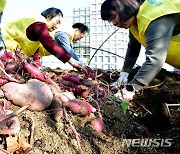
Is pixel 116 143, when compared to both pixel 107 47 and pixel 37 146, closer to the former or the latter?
pixel 37 146

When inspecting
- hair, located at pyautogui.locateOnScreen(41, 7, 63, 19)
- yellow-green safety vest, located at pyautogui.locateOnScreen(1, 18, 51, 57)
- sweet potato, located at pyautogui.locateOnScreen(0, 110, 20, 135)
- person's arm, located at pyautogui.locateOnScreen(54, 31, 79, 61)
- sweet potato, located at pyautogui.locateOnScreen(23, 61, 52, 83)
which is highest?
hair, located at pyautogui.locateOnScreen(41, 7, 63, 19)

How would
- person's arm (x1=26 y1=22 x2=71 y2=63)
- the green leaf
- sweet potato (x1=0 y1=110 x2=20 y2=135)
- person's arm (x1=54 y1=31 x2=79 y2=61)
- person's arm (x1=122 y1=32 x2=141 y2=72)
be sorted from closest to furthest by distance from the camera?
sweet potato (x1=0 y1=110 x2=20 y2=135) → the green leaf → person's arm (x1=26 y1=22 x2=71 y2=63) → person's arm (x1=122 y1=32 x2=141 y2=72) → person's arm (x1=54 y1=31 x2=79 y2=61)

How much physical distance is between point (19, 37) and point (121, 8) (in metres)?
1.23

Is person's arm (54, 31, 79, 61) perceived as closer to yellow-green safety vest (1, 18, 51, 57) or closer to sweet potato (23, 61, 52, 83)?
yellow-green safety vest (1, 18, 51, 57)

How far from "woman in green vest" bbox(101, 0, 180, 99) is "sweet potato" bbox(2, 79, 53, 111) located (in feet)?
1.80

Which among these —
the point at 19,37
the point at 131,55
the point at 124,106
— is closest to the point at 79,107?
the point at 124,106

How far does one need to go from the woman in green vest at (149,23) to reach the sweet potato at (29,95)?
549 mm

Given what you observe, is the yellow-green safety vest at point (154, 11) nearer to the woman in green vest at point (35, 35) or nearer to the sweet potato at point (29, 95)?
the woman in green vest at point (35, 35)

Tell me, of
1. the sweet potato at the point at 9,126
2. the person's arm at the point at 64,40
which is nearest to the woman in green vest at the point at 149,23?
the sweet potato at the point at 9,126

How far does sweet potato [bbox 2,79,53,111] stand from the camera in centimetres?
121

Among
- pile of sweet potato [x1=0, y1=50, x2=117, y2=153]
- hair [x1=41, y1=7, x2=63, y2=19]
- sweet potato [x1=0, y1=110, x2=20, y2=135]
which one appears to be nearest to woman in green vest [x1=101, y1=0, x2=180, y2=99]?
pile of sweet potato [x1=0, y1=50, x2=117, y2=153]

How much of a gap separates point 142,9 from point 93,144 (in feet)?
3.18

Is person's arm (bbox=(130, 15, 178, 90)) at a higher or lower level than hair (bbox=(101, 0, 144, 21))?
lower

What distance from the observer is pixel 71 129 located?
120cm
